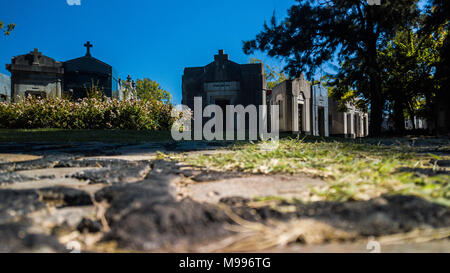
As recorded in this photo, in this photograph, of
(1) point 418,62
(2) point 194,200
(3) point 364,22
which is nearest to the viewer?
(2) point 194,200

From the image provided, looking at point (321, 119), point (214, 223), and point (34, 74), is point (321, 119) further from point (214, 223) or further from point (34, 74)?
point (214, 223)

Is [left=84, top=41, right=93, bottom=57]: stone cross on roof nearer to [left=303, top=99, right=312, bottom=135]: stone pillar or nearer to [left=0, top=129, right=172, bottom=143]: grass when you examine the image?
[left=0, top=129, right=172, bottom=143]: grass

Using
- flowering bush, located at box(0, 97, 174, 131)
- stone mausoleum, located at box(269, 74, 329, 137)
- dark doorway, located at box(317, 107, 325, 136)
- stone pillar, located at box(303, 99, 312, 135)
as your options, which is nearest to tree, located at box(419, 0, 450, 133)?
stone mausoleum, located at box(269, 74, 329, 137)

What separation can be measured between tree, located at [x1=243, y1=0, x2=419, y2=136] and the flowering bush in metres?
5.89

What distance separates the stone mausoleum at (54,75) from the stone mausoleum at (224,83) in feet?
17.4

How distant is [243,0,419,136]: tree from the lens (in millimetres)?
9297

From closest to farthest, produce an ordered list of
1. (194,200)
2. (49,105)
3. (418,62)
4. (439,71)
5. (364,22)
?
(194,200), (49,105), (439,71), (364,22), (418,62)

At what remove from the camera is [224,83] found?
12.7m

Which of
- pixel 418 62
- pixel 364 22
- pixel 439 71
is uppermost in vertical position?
pixel 364 22

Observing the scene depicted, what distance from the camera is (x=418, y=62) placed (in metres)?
12.6

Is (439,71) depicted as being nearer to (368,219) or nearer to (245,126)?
(245,126)
